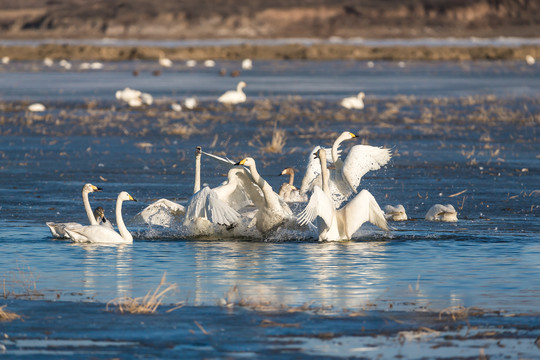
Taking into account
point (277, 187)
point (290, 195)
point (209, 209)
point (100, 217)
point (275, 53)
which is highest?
point (275, 53)

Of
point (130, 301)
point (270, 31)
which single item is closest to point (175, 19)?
point (270, 31)

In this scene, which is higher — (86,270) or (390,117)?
(390,117)

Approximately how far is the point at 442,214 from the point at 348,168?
1.24 m

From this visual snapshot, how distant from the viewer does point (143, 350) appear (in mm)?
6945

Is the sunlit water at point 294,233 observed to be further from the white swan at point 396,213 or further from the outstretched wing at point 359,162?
the outstretched wing at point 359,162

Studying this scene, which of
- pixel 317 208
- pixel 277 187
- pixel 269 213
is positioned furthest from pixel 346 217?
pixel 277 187

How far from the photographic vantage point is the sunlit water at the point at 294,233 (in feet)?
30.0

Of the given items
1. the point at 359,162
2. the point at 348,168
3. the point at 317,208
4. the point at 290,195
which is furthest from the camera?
the point at 290,195

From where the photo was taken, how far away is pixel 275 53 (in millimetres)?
69438

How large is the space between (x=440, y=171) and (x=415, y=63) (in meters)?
43.0

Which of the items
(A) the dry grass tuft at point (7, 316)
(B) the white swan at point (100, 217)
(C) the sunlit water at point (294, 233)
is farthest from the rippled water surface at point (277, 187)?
(A) the dry grass tuft at point (7, 316)

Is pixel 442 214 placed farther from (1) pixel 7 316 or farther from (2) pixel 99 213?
(1) pixel 7 316

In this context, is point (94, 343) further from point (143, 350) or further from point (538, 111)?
point (538, 111)

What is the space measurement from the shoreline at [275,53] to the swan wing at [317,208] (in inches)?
2079
